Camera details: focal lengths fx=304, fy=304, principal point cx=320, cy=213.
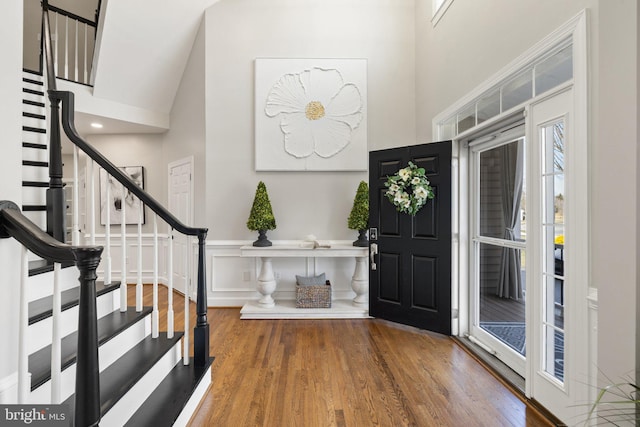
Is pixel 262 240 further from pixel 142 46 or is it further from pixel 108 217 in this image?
pixel 142 46

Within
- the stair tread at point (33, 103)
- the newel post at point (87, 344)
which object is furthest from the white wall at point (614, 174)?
the stair tread at point (33, 103)

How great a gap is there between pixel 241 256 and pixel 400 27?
3897 millimetres

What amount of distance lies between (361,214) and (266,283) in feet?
4.95

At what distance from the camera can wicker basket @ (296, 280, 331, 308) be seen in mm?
3863

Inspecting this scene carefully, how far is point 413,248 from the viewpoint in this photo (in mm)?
3369

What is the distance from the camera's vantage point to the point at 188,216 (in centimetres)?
466

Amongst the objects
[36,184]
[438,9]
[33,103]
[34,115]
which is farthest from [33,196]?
[438,9]

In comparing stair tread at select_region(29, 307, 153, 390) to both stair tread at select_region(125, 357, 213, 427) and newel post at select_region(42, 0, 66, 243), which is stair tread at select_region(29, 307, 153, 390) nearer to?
stair tread at select_region(125, 357, 213, 427)

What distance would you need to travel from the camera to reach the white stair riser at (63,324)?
148 cm

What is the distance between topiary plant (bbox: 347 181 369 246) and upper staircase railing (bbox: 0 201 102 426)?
3156mm

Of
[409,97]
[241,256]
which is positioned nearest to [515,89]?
[409,97]

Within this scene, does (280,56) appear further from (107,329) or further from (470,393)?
(470,393)

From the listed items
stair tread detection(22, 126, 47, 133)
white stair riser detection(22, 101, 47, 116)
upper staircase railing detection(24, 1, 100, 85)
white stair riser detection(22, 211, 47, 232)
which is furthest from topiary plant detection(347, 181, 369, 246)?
upper staircase railing detection(24, 1, 100, 85)

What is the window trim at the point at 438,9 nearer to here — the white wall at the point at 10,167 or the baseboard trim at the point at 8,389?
the white wall at the point at 10,167
